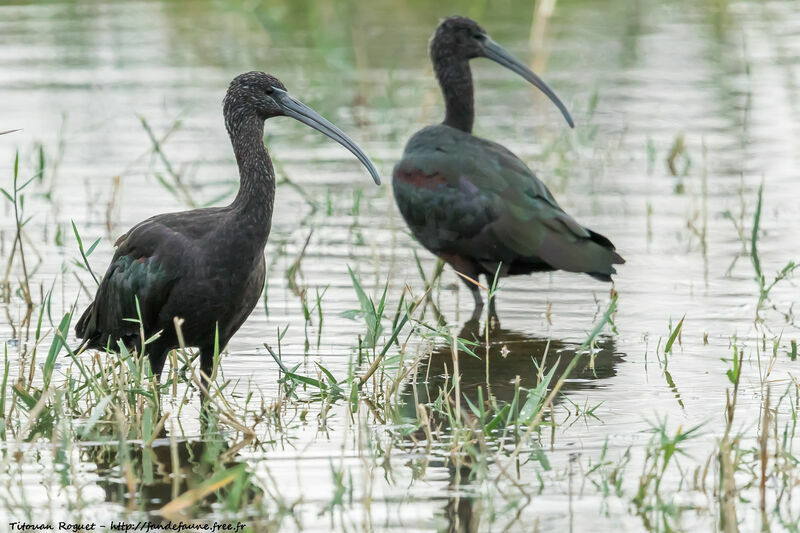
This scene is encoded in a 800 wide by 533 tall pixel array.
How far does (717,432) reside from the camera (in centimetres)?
510

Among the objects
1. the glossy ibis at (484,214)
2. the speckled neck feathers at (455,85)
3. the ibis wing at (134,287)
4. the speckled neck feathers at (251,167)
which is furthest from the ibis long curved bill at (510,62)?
the ibis wing at (134,287)

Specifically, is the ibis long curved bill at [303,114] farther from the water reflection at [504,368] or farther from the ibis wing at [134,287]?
the water reflection at [504,368]

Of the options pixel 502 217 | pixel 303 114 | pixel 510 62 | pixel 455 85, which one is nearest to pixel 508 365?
pixel 502 217

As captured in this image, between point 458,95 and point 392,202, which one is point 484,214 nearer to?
point 458,95

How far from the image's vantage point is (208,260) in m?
5.25

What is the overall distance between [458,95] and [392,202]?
4.79 feet

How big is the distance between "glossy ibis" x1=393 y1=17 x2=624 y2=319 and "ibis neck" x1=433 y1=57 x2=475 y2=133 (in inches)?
13.9

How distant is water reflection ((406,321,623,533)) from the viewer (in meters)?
5.81

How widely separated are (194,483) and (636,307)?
10.3 feet

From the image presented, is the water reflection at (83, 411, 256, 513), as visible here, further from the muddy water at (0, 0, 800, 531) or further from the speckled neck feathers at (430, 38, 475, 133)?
the speckled neck feathers at (430, 38, 475, 133)

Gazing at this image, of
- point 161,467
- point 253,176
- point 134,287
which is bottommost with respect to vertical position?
point 161,467

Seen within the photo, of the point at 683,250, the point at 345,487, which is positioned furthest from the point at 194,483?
the point at 683,250

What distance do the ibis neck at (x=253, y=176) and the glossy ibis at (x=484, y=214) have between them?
163 cm

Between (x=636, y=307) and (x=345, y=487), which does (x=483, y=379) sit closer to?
(x=636, y=307)
